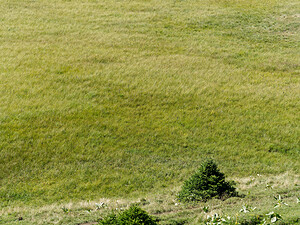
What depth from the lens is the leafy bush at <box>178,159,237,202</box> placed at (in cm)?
1242

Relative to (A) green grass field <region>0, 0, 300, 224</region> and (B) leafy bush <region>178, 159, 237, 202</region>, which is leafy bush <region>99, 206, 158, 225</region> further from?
(B) leafy bush <region>178, 159, 237, 202</region>

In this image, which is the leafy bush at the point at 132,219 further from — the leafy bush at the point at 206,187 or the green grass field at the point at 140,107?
the leafy bush at the point at 206,187

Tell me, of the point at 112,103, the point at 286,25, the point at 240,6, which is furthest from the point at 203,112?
the point at 240,6

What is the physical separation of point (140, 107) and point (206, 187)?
42.8 feet

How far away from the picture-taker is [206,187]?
12633mm

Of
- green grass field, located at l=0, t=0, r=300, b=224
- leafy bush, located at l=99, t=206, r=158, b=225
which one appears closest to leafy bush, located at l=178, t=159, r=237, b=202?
green grass field, located at l=0, t=0, r=300, b=224

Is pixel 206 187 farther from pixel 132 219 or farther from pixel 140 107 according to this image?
pixel 140 107

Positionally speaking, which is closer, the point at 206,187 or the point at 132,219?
the point at 132,219

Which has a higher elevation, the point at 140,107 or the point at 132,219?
the point at 132,219

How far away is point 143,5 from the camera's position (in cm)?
4812

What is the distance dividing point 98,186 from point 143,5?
36.5 m

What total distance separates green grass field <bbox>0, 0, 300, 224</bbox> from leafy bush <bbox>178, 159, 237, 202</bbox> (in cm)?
78

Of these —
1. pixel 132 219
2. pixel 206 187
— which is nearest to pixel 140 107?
pixel 206 187

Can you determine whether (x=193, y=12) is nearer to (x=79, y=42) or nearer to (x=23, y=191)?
(x=79, y=42)
